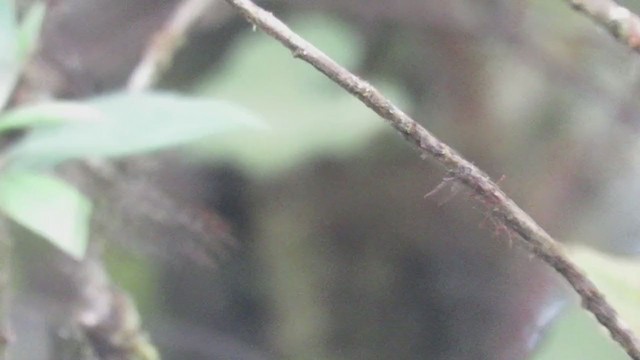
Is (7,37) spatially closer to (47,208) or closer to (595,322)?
(47,208)

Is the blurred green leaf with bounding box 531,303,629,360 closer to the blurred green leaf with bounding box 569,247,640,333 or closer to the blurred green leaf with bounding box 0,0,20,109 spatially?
the blurred green leaf with bounding box 569,247,640,333

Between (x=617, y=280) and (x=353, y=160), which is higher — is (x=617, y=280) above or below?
below

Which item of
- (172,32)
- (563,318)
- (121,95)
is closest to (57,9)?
(172,32)

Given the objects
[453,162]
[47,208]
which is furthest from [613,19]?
[47,208]

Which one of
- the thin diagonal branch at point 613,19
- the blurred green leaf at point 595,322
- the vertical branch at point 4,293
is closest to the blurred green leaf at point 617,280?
the blurred green leaf at point 595,322

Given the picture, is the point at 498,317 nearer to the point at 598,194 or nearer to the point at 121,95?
the point at 598,194
